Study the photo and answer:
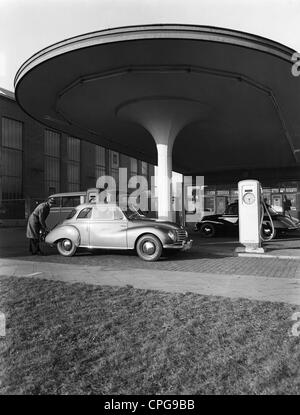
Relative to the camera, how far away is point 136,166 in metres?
55.4

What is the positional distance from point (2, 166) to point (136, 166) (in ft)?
80.4

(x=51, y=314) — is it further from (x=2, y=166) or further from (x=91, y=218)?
(x=2, y=166)

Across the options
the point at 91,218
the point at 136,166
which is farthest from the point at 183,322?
the point at 136,166

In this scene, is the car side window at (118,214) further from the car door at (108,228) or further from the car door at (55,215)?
the car door at (55,215)

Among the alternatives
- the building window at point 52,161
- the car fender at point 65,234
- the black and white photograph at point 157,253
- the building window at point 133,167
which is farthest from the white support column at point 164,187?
the building window at point 133,167

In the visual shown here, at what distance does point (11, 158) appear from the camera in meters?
34.4

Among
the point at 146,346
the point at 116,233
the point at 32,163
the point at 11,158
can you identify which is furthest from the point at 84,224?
the point at 32,163

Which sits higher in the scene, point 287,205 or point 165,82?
point 165,82

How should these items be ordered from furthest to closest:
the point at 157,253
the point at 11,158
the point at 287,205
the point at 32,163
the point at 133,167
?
the point at 133,167, the point at 32,163, the point at 11,158, the point at 287,205, the point at 157,253

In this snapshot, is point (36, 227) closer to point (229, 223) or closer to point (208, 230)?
point (208, 230)

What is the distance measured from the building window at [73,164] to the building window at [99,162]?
129 inches

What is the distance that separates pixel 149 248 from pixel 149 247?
0.03 metres

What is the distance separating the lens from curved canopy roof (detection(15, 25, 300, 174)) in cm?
1004

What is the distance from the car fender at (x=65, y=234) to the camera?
11.3 m
